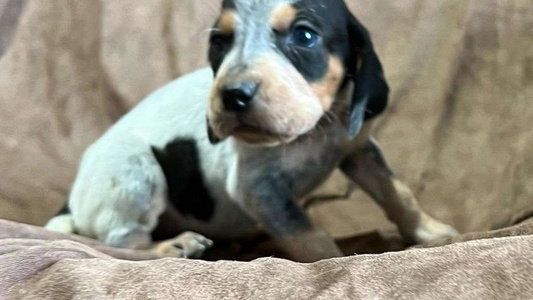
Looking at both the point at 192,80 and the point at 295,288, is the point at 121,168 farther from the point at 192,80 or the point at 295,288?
the point at 295,288

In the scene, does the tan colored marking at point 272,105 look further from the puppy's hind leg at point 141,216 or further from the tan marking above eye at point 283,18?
the puppy's hind leg at point 141,216

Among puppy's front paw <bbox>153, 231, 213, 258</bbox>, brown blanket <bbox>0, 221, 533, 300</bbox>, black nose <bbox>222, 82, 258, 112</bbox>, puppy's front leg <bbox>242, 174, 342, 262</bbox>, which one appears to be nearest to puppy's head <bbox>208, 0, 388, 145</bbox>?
black nose <bbox>222, 82, 258, 112</bbox>

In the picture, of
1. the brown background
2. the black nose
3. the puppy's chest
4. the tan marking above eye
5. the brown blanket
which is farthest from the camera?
the brown background

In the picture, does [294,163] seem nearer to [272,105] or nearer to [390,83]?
[272,105]

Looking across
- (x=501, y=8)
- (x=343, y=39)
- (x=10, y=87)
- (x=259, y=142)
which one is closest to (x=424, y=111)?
(x=501, y=8)

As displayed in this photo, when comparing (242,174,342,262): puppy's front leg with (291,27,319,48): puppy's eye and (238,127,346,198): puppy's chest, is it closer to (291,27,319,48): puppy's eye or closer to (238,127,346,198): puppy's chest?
(238,127,346,198): puppy's chest

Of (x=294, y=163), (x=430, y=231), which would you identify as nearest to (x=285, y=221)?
(x=294, y=163)
